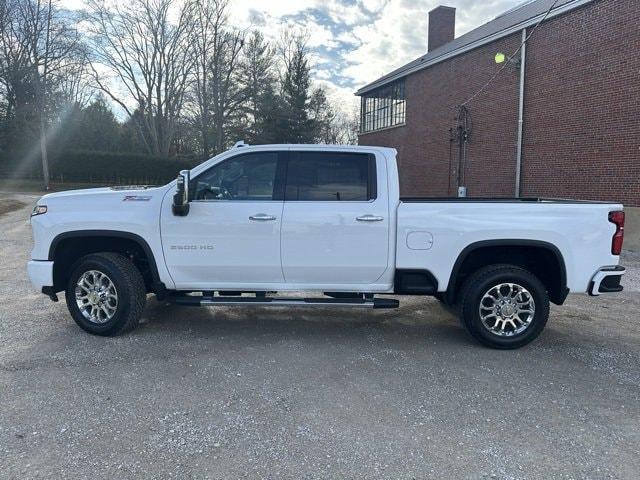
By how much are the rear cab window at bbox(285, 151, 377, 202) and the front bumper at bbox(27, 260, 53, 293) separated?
8.30ft

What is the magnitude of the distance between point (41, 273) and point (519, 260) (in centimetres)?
488

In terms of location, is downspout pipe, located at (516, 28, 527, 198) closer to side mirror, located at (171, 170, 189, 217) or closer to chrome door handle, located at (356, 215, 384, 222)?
chrome door handle, located at (356, 215, 384, 222)

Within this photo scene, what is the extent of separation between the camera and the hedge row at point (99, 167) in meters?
37.2

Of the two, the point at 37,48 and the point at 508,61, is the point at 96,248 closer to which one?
the point at 508,61

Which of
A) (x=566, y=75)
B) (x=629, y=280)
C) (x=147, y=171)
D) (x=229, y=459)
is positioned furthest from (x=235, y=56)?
(x=229, y=459)

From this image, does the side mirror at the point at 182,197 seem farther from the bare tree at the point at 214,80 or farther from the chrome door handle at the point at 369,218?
the bare tree at the point at 214,80

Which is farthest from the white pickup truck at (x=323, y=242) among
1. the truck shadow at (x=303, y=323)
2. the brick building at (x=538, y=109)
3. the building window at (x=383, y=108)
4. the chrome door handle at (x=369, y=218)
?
the building window at (x=383, y=108)

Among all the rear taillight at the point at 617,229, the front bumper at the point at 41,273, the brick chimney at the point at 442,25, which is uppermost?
the brick chimney at the point at 442,25

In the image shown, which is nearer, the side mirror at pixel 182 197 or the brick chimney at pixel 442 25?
the side mirror at pixel 182 197

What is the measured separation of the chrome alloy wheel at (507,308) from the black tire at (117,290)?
11.3 feet

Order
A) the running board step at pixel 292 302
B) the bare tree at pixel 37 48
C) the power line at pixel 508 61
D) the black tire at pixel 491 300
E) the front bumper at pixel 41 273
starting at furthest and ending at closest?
the bare tree at pixel 37 48, the power line at pixel 508 61, the front bumper at pixel 41 273, the running board step at pixel 292 302, the black tire at pixel 491 300

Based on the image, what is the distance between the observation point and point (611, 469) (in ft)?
8.93

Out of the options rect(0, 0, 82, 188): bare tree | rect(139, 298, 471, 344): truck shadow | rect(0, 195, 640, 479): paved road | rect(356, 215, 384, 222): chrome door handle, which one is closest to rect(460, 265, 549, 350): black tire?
rect(0, 195, 640, 479): paved road

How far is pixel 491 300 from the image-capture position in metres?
4.57
